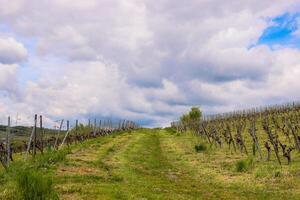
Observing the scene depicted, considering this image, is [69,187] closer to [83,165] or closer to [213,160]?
[83,165]

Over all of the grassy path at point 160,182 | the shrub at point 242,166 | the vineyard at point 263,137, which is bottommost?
the grassy path at point 160,182

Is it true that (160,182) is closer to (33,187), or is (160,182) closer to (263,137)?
(33,187)

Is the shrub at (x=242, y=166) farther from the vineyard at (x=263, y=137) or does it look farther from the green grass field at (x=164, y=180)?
the vineyard at (x=263, y=137)

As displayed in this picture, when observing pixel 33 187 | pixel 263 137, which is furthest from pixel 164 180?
pixel 263 137

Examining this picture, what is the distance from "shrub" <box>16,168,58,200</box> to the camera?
12.1 metres

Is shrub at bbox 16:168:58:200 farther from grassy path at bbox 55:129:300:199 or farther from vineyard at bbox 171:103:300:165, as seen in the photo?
vineyard at bbox 171:103:300:165

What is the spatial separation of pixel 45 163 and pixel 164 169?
7.00 meters

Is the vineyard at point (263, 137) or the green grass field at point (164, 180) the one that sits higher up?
the vineyard at point (263, 137)

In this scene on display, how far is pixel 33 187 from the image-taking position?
12094mm

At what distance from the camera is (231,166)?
83.5ft

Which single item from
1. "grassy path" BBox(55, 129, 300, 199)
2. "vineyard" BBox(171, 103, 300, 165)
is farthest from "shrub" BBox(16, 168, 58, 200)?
"vineyard" BBox(171, 103, 300, 165)

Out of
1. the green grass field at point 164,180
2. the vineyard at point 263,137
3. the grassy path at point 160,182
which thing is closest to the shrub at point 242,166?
the green grass field at point 164,180

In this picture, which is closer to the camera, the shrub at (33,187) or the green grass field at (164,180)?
A: the shrub at (33,187)

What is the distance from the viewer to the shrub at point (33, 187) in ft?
39.6
